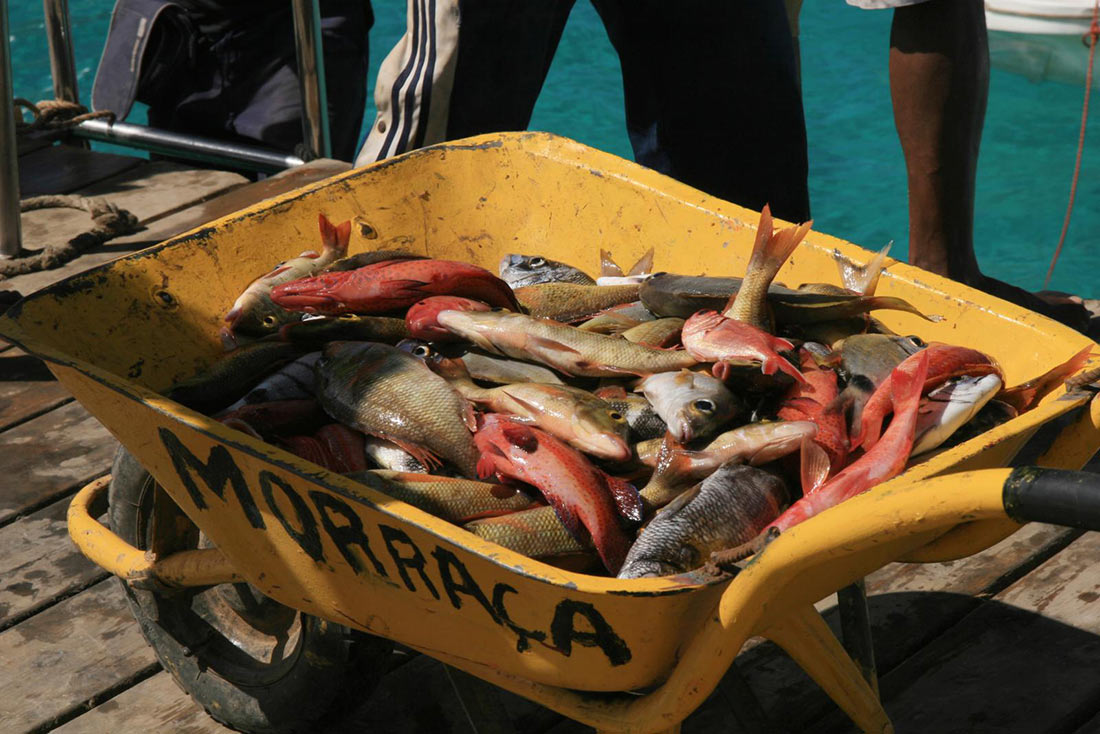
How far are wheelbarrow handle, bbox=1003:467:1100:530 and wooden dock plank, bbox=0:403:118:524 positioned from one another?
7.65 ft

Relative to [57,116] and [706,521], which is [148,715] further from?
[57,116]

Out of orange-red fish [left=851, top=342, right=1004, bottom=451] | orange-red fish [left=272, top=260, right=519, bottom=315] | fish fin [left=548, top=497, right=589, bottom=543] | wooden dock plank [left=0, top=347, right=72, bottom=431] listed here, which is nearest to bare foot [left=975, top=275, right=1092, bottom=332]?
orange-red fish [left=851, top=342, right=1004, bottom=451]

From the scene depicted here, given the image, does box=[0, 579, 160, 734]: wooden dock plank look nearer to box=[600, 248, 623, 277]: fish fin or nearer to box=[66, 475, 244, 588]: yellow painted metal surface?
box=[66, 475, 244, 588]: yellow painted metal surface

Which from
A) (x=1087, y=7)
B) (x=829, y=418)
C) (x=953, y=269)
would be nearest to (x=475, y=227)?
(x=829, y=418)

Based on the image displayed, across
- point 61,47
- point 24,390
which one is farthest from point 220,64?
point 24,390

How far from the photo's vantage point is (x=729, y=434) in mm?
1741

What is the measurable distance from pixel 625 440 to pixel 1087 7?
20.7ft

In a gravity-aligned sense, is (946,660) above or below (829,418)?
below

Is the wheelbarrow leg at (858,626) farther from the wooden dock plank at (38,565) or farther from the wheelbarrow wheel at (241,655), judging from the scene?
the wooden dock plank at (38,565)

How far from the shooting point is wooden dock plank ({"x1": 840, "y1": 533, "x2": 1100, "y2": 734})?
87.2 inches

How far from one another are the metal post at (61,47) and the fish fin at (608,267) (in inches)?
115

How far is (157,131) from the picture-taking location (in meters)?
4.52

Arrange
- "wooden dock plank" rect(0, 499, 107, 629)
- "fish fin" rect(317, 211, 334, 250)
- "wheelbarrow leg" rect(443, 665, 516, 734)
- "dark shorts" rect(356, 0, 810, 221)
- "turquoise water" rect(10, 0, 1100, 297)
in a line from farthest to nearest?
"turquoise water" rect(10, 0, 1100, 297)
"dark shorts" rect(356, 0, 810, 221)
"wooden dock plank" rect(0, 499, 107, 629)
"fish fin" rect(317, 211, 334, 250)
"wheelbarrow leg" rect(443, 665, 516, 734)

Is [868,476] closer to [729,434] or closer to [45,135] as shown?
[729,434]
